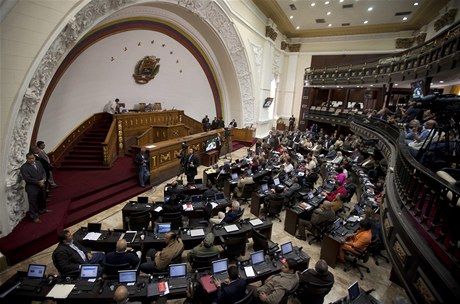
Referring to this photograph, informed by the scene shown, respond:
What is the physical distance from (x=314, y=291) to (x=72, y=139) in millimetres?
9777

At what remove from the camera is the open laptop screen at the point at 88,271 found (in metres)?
3.57

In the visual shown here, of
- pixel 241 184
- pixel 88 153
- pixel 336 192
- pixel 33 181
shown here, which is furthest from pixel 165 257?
pixel 88 153

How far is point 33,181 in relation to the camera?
5.17 m

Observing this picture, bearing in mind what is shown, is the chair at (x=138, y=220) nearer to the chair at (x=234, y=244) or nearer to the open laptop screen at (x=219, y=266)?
the chair at (x=234, y=244)

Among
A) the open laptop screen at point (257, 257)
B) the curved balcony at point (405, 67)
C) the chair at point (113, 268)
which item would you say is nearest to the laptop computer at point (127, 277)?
the chair at point (113, 268)

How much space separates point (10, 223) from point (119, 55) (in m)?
8.24

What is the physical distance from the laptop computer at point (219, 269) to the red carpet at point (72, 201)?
397 cm

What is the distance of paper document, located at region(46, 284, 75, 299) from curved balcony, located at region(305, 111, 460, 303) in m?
4.36

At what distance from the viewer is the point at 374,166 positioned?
9547 mm

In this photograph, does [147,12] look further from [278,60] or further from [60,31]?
[278,60]

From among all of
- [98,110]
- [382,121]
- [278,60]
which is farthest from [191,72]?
[382,121]

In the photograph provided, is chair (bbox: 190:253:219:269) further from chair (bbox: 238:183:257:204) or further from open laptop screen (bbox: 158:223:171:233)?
chair (bbox: 238:183:257:204)

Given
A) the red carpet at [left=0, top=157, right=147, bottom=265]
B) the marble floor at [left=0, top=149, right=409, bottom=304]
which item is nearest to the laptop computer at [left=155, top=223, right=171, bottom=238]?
the marble floor at [left=0, top=149, right=409, bottom=304]

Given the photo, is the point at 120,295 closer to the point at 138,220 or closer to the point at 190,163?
the point at 138,220
